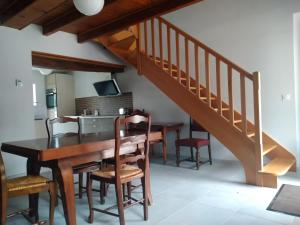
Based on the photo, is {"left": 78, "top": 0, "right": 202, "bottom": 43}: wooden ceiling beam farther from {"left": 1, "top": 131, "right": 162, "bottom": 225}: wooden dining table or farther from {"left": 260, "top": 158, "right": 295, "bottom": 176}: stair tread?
{"left": 260, "top": 158, "right": 295, "bottom": 176}: stair tread

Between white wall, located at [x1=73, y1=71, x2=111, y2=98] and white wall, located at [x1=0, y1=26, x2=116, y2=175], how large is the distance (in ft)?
8.41

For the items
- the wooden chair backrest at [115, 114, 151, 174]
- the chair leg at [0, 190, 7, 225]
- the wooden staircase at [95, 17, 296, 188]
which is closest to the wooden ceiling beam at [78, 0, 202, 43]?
the wooden staircase at [95, 17, 296, 188]

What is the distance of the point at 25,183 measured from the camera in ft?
6.68

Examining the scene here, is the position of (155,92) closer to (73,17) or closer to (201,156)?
(201,156)

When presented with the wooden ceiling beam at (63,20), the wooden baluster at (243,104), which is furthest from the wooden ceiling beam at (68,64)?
the wooden baluster at (243,104)

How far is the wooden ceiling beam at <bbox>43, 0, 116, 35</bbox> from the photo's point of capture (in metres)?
3.58

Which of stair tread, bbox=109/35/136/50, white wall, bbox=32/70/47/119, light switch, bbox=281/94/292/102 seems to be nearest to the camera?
light switch, bbox=281/94/292/102

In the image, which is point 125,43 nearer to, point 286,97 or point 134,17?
point 134,17

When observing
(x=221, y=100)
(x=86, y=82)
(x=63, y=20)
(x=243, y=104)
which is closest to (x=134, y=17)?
(x=63, y=20)

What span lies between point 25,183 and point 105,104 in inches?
188

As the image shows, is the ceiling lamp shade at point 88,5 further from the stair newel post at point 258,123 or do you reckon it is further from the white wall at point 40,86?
the white wall at point 40,86

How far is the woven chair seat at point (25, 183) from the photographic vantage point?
6.46 ft

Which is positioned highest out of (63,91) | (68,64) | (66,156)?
(68,64)

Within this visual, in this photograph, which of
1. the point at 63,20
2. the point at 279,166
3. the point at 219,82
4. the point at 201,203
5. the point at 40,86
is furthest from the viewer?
the point at 40,86
